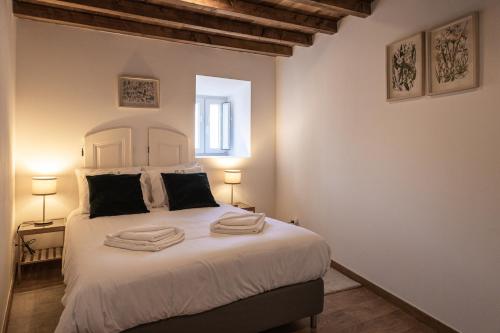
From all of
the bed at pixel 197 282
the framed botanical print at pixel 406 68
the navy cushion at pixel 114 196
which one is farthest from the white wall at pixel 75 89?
the framed botanical print at pixel 406 68

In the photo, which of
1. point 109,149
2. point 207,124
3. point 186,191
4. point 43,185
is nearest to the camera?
point 43,185

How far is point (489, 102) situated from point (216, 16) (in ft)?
8.05

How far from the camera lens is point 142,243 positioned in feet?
6.14

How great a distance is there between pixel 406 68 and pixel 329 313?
1981 millimetres

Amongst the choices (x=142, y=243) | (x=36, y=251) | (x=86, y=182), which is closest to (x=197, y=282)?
(x=142, y=243)

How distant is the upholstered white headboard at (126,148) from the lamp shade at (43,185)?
0.39m

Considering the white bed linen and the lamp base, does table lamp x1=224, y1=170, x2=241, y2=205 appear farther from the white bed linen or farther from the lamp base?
the lamp base

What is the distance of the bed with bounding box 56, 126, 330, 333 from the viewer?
1.51 m

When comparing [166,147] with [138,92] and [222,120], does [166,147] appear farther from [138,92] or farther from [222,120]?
[222,120]

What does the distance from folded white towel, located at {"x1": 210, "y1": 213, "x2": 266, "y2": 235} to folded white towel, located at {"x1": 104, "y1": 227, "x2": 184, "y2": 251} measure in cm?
30

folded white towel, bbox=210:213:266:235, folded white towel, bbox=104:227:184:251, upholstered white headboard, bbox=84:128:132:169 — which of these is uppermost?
upholstered white headboard, bbox=84:128:132:169

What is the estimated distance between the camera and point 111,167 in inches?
135

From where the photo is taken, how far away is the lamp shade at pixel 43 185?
2.94 m

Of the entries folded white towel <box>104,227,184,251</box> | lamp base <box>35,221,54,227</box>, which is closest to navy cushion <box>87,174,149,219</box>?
lamp base <box>35,221,54,227</box>
